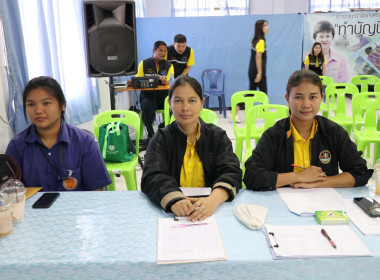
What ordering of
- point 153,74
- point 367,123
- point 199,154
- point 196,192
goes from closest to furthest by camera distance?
point 196,192, point 199,154, point 367,123, point 153,74

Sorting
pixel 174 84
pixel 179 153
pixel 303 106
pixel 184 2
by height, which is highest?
pixel 184 2

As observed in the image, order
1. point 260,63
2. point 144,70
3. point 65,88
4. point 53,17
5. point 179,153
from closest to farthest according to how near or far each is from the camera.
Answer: point 179,153 < point 53,17 < point 65,88 < point 144,70 < point 260,63

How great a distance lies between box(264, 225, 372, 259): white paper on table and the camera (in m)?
0.98

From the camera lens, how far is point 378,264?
38.0 inches

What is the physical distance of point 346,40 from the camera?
661cm

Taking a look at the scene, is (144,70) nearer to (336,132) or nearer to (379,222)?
(336,132)

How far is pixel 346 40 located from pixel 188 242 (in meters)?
6.61

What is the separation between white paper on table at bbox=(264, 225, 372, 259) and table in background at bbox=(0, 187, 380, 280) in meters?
0.02

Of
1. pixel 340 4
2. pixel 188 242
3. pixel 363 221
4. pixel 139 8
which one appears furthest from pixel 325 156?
pixel 340 4

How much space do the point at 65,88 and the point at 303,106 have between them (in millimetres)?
2352

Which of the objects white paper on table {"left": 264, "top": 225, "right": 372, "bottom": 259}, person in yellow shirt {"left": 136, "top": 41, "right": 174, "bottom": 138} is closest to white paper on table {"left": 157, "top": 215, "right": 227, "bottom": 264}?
white paper on table {"left": 264, "top": 225, "right": 372, "bottom": 259}

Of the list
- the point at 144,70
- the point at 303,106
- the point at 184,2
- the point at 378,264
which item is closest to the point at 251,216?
the point at 378,264

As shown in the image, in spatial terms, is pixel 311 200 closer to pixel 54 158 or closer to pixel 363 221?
pixel 363 221

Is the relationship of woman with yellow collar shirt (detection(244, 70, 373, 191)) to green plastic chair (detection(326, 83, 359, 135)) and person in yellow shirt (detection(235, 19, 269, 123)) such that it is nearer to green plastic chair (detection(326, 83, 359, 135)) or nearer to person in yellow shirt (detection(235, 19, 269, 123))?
green plastic chair (detection(326, 83, 359, 135))
